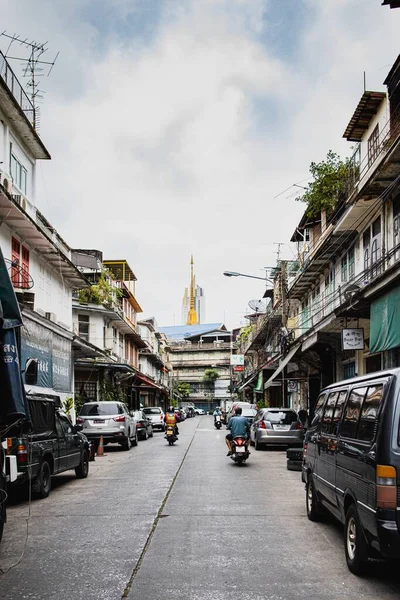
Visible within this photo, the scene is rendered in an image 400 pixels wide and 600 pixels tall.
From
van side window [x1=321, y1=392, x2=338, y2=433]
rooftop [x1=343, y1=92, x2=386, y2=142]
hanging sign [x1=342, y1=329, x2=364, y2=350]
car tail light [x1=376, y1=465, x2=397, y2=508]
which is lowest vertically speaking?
car tail light [x1=376, y1=465, x2=397, y2=508]

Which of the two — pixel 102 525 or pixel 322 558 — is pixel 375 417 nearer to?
pixel 322 558

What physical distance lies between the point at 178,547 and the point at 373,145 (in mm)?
16441

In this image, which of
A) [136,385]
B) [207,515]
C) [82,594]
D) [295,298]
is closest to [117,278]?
[136,385]

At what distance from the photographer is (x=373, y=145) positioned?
68.6ft

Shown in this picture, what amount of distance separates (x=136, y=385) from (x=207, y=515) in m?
45.7

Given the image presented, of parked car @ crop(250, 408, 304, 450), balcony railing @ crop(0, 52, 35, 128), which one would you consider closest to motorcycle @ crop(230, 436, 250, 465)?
parked car @ crop(250, 408, 304, 450)

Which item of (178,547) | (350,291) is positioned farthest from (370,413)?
(350,291)

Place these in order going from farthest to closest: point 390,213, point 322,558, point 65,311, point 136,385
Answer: point 136,385 → point 65,311 → point 390,213 → point 322,558

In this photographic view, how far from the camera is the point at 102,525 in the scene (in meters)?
9.23

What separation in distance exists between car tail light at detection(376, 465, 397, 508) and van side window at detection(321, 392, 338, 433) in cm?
252

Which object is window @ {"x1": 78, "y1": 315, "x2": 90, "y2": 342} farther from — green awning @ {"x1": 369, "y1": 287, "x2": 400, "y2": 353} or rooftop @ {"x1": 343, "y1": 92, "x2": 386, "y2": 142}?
green awning @ {"x1": 369, "y1": 287, "x2": 400, "y2": 353}

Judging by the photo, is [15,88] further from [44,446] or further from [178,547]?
[178,547]

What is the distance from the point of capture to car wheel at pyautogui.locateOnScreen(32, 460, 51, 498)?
1186 centimetres

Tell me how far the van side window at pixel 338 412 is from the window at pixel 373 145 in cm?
1366
